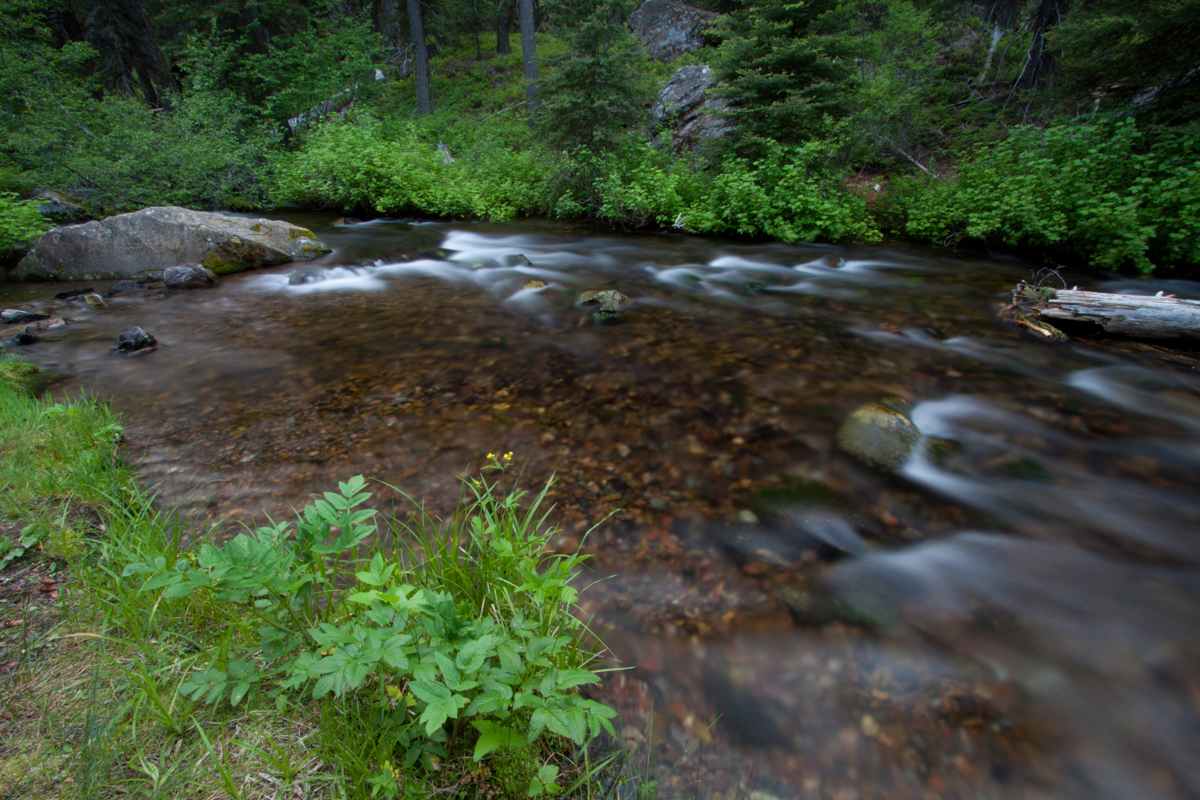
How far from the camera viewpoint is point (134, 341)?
5.46 m

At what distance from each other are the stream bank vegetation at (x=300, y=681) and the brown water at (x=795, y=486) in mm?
584

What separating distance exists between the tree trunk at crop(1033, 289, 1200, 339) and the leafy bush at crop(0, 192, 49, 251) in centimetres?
1404

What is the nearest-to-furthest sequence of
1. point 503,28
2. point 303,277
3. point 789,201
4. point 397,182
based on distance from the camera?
point 303,277, point 789,201, point 397,182, point 503,28

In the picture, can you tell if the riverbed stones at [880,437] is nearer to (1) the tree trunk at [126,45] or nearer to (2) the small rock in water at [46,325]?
(2) the small rock in water at [46,325]

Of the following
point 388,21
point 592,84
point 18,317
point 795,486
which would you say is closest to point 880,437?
point 795,486

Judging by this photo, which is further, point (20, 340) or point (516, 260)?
point (516, 260)

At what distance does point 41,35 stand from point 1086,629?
21609 millimetres

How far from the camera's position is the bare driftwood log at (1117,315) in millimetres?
5035

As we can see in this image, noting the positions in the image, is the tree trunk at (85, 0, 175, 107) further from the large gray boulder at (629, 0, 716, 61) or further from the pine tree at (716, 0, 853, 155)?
the pine tree at (716, 0, 853, 155)

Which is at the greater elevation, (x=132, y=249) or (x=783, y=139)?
(x=783, y=139)

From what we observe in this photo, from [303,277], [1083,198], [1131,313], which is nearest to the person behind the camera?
[1131,313]

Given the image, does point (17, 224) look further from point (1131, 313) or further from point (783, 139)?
point (1131, 313)

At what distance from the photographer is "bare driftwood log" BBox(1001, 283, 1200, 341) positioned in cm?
504

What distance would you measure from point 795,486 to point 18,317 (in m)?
8.83
